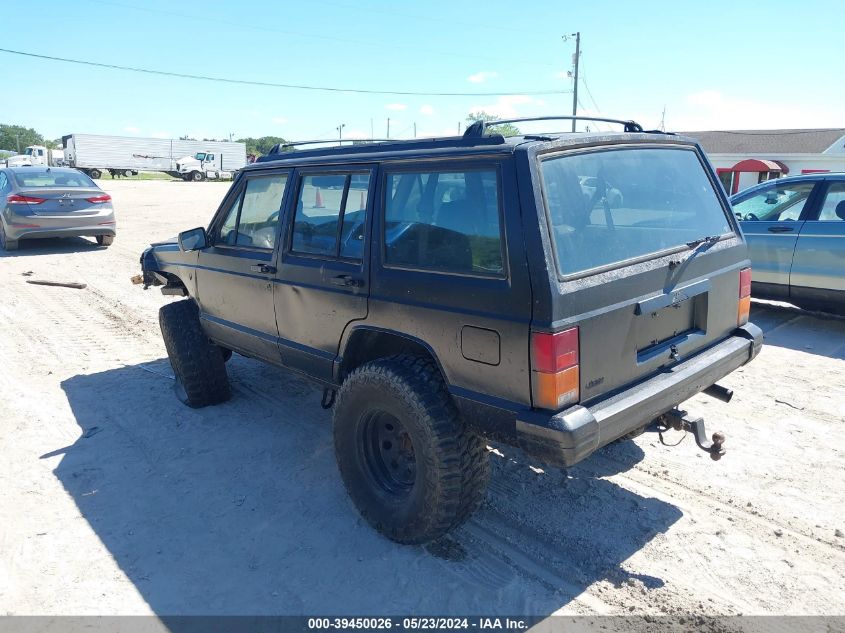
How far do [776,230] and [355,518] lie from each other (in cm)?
613

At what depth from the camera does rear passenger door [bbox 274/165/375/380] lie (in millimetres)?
3498

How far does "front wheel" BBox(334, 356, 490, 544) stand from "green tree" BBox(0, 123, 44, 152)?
112147 mm

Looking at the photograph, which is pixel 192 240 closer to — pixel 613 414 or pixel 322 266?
pixel 322 266

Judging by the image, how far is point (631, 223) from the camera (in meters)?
3.30

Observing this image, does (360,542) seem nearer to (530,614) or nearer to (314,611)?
(314,611)

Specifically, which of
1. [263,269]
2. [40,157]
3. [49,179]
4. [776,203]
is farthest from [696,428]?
[40,157]

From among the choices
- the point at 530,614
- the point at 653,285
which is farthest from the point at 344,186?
the point at 530,614

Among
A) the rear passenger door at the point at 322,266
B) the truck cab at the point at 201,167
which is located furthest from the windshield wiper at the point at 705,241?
the truck cab at the point at 201,167

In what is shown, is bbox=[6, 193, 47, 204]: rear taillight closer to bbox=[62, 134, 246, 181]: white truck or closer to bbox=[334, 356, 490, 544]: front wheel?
bbox=[334, 356, 490, 544]: front wheel

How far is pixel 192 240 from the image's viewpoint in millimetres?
4676

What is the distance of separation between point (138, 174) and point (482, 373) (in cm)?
5529

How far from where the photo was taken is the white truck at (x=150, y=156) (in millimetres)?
47125

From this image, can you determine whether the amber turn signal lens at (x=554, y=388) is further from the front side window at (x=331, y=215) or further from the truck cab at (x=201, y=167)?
the truck cab at (x=201, y=167)

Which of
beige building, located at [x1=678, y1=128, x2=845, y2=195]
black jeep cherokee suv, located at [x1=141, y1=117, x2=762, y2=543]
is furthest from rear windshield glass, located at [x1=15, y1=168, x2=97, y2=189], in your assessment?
beige building, located at [x1=678, y1=128, x2=845, y2=195]
